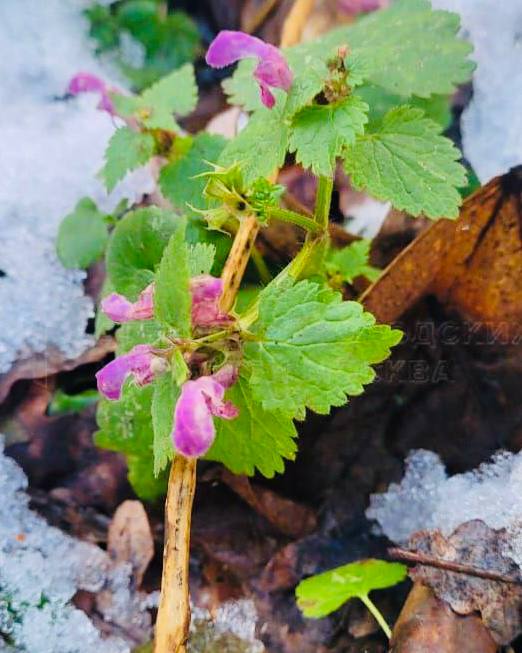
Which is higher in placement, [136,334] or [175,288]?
[175,288]

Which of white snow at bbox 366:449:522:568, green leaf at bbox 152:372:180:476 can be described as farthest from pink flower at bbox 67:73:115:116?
white snow at bbox 366:449:522:568

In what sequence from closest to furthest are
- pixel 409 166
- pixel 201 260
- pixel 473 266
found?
pixel 201 260 → pixel 409 166 → pixel 473 266

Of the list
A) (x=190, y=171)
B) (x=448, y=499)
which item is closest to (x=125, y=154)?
(x=190, y=171)

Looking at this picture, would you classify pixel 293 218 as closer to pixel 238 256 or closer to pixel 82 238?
pixel 238 256

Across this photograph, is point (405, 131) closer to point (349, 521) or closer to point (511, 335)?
point (511, 335)

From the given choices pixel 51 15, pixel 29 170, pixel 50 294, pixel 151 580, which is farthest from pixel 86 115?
pixel 151 580

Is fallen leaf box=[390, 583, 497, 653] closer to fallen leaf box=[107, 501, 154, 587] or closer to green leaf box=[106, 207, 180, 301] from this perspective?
fallen leaf box=[107, 501, 154, 587]

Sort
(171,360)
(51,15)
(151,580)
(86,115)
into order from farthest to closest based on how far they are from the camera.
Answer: (51,15), (86,115), (151,580), (171,360)
